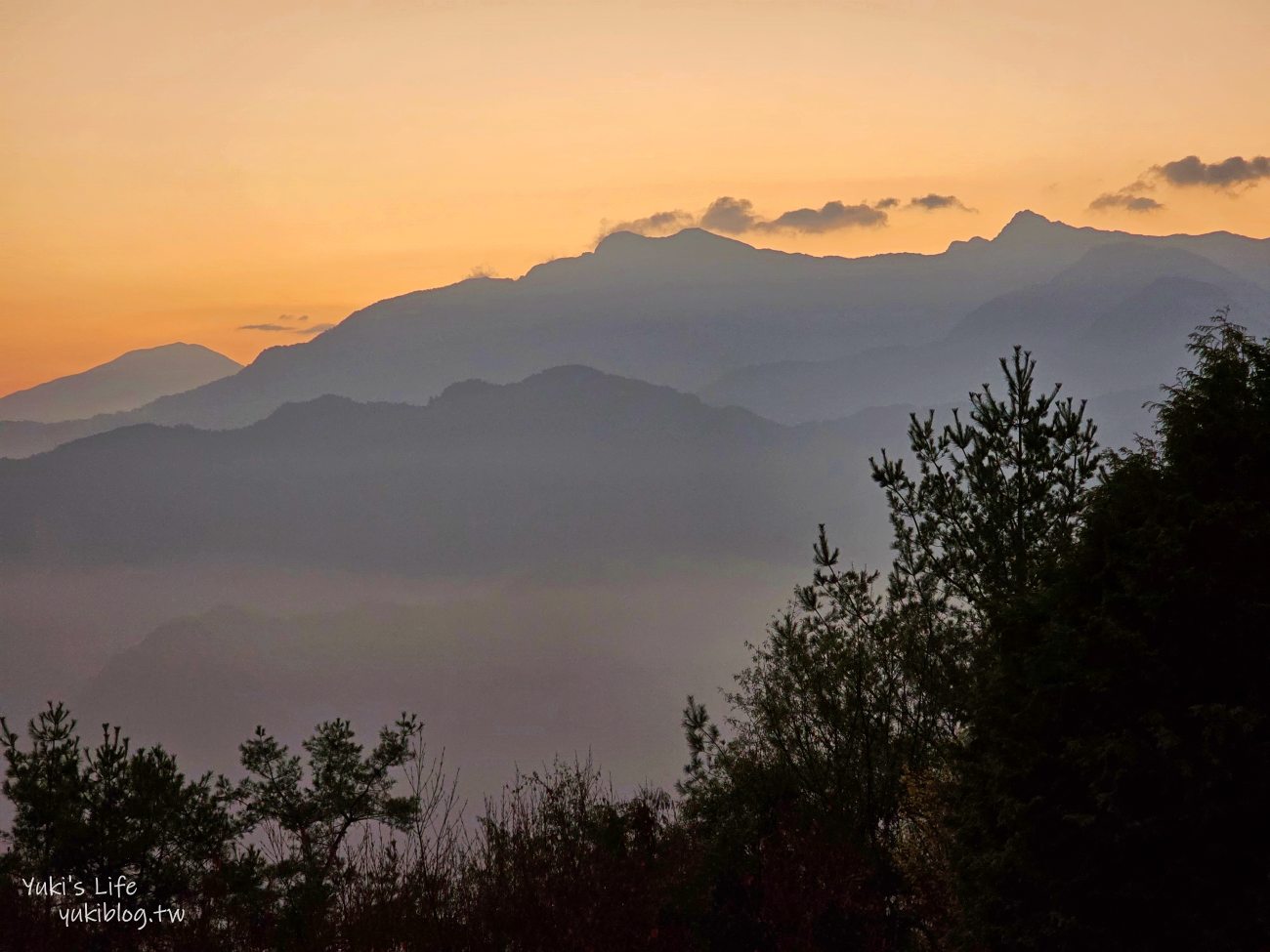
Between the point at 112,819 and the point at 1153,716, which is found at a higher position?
the point at 1153,716

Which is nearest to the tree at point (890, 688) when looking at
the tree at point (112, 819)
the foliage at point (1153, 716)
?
the foliage at point (1153, 716)

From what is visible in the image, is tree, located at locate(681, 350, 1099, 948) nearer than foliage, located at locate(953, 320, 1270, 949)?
No

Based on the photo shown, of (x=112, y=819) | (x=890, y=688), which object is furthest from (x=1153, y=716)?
(x=112, y=819)

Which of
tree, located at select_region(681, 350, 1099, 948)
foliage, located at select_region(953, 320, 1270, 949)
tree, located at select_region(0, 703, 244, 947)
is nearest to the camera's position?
foliage, located at select_region(953, 320, 1270, 949)

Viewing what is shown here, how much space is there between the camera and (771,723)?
25609 millimetres

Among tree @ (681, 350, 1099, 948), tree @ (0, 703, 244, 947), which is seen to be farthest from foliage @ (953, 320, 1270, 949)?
tree @ (0, 703, 244, 947)

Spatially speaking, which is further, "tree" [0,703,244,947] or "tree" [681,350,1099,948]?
"tree" [0,703,244,947]

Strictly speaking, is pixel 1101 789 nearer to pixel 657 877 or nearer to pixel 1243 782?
pixel 1243 782

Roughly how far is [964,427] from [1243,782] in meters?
10.5

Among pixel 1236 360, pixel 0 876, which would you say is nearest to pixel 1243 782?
pixel 1236 360

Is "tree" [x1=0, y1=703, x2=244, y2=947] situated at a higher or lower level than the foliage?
lower

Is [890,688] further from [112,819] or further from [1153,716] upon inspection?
[112,819]

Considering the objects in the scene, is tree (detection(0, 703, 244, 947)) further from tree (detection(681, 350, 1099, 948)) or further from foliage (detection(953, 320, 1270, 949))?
foliage (detection(953, 320, 1270, 949))

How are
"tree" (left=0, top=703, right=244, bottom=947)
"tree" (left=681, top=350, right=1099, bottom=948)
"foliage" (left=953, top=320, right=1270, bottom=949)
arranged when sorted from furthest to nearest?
"tree" (left=0, top=703, right=244, bottom=947) → "tree" (left=681, top=350, right=1099, bottom=948) → "foliage" (left=953, top=320, right=1270, bottom=949)
